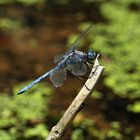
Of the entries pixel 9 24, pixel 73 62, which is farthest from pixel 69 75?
pixel 73 62

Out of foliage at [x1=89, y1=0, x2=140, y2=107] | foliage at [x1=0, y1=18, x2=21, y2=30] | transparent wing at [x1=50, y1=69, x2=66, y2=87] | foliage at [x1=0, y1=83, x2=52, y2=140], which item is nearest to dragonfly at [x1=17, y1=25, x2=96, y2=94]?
transparent wing at [x1=50, y1=69, x2=66, y2=87]

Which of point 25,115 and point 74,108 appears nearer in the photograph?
point 74,108

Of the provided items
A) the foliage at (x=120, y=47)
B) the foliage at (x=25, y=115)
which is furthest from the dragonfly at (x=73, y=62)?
the foliage at (x=120, y=47)

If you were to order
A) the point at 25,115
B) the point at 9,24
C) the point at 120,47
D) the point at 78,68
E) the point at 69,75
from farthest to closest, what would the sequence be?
the point at 9,24, the point at 120,47, the point at 69,75, the point at 25,115, the point at 78,68

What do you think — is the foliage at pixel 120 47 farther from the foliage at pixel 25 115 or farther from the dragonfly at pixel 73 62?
the dragonfly at pixel 73 62

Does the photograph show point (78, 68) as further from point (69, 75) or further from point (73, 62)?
point (69, 75)
